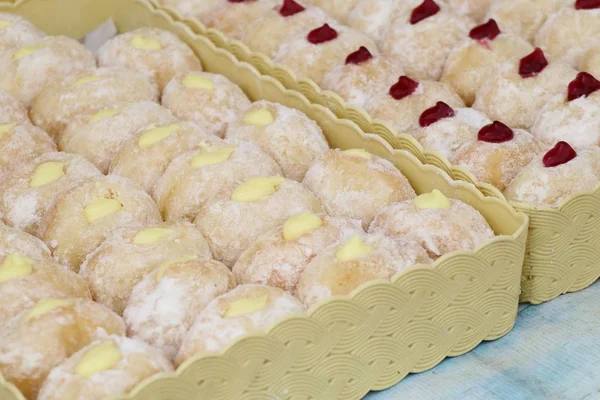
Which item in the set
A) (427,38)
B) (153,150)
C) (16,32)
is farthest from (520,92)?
(16,32)

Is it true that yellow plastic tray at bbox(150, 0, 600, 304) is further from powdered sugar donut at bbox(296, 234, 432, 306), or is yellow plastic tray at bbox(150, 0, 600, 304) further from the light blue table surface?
powdered sugar donut at bbox(296, 234, 432, 306)

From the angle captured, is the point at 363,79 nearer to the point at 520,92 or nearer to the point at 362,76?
the point at 362,76

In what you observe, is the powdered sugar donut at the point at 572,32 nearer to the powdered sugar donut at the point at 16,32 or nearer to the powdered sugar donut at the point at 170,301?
the powdered sugar donut at the point at 170,301

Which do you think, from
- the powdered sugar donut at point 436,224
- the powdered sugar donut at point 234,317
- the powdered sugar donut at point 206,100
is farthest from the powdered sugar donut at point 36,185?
the powdered sugar donut at point 436,224

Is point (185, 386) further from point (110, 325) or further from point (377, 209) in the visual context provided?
point (377, 209)

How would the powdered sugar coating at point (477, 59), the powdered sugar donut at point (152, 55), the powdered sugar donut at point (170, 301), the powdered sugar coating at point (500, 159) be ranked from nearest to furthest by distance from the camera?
the powdered sugar donut at point (170, 301) → the powdered sugar coating at point (500, 159) → the powdered sugar coating at point (477, 59) → the powdered sugar donut at point (152, 55)

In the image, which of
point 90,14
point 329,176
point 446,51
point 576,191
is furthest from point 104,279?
point 90,14

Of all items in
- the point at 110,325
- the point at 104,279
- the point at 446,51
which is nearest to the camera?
the point at 110,325
